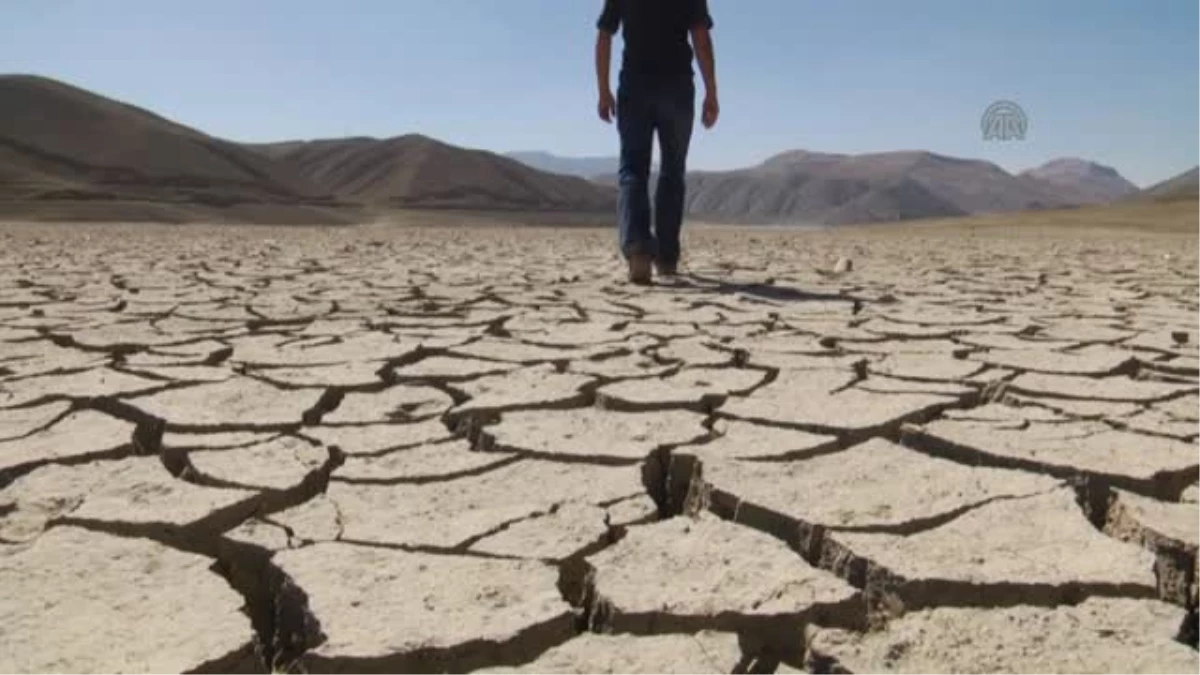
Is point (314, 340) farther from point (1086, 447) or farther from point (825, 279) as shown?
point (825, 279)

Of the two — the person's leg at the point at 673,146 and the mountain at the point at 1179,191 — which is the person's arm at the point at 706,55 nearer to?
the person's leg at the point at 673,146

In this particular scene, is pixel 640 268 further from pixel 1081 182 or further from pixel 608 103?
pixel 1081 182

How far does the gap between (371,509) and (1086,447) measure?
99 centimetres

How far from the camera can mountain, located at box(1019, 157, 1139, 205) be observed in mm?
86938

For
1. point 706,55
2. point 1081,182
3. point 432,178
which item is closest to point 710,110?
point 706,55

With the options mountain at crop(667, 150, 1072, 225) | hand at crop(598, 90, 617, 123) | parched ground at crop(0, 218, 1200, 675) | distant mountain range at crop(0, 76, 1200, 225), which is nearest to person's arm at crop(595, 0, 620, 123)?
hand at crop(598, 90, 617, 123)

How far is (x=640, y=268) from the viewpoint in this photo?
12.1ft

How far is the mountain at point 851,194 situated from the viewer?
5991 cm

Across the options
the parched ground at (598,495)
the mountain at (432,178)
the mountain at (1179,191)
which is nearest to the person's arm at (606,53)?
the parched ground at (598,495)

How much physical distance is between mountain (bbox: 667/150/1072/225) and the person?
47.7 metres

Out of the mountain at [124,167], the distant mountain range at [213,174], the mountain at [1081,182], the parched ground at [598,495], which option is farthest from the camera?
the mountain at [1081,182]

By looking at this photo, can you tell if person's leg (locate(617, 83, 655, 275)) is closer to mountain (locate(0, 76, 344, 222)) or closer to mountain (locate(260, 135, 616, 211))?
mountain (locate(0, 76, 344, 222))

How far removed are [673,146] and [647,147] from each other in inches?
3.6

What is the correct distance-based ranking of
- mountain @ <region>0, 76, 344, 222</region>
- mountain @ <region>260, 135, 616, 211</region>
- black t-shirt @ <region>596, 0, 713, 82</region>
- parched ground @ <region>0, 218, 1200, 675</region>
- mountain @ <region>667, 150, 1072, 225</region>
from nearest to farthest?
parched ground @ <region>0, 218, 1200, 675</region> → black t-shirt @ <region>596, 0, 713, 82</region> → mountain @ <region>0, 76, 344, 222</region> → mountain @ <region>260, 135, 616, 211</region> → mountain @ <region>667, 150, 1072, 225</region>
